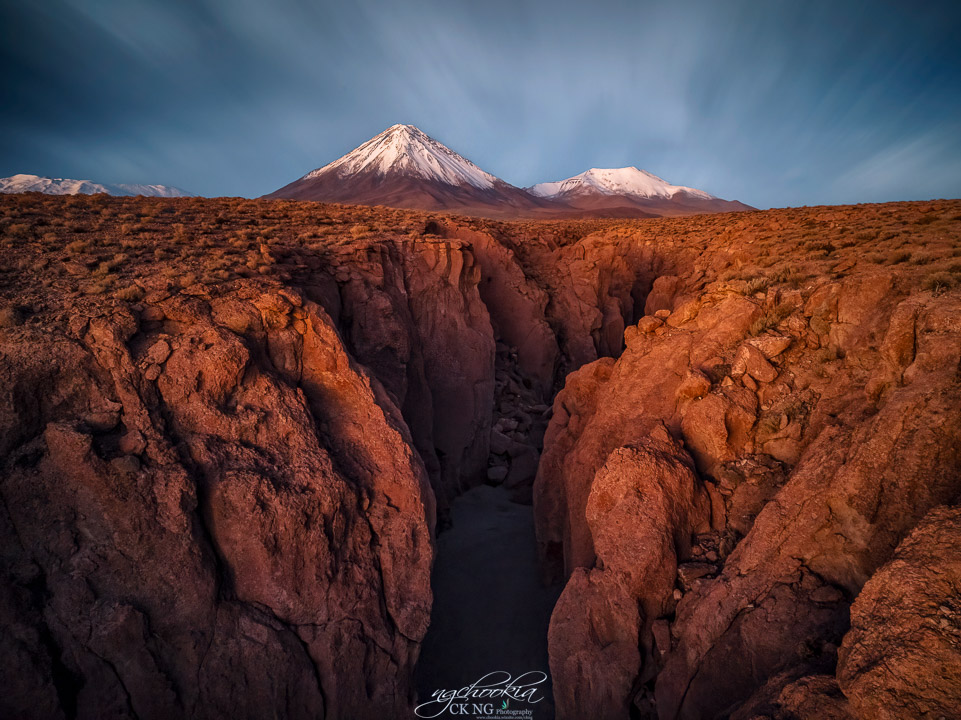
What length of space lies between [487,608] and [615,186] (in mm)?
109794

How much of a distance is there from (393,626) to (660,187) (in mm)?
119575

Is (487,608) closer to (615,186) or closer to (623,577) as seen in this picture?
(623,577)

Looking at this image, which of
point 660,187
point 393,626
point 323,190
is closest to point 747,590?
point 393,626

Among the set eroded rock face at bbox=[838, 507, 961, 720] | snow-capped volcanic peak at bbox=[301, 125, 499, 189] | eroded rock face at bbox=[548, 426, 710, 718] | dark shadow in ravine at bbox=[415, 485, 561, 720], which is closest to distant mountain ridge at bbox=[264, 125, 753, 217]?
snow-capped volcanic peak at bbox=[301, 125, 499, 189]

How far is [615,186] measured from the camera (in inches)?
4026

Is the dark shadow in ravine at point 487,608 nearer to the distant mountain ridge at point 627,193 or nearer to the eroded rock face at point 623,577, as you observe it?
the eroded rock face at point 623,577

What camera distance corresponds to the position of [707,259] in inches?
589

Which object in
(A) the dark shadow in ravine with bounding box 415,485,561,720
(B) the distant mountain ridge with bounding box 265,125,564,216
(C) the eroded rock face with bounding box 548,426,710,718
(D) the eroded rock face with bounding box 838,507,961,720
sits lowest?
(A) the dark shadow in ravine with bounding box 415,485,561,720

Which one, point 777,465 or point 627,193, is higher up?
point 627,193

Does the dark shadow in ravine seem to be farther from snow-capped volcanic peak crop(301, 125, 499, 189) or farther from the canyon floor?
snow-capped volcanic peak crop(301, 125, 499, 189)

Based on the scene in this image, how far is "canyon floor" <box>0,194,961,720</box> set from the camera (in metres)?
4.06

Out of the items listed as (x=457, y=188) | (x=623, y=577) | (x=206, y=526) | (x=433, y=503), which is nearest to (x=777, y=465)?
(x=623, y=577)

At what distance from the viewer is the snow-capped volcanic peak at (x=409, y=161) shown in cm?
8719

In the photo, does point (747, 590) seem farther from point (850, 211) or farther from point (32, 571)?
point (850, 211)
